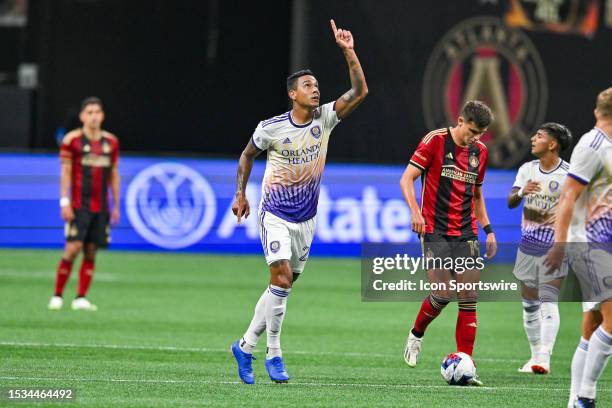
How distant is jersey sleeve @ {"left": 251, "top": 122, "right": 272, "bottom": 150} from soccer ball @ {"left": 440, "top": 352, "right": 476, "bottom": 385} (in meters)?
2.18

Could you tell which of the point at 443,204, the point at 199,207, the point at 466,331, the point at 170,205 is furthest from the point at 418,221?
the point at 199,207

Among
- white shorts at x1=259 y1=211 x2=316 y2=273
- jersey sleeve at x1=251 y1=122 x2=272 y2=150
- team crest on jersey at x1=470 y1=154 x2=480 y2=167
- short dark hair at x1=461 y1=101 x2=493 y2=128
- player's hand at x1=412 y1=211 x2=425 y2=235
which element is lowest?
white shorts at x1=259 y1=211 x2=316 y2=273

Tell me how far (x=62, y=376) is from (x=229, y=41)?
49.6ft

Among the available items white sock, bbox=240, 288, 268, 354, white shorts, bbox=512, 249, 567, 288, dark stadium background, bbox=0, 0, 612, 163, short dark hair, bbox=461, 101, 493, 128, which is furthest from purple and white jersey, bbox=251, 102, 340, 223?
dark stadium background, bbox=0, 0, 612, 163

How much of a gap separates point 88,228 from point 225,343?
3417 millimetres

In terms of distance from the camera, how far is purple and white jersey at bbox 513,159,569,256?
36.2 ft

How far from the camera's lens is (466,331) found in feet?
33.4

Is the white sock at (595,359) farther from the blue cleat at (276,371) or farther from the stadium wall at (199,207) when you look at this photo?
the stadium wall at (199,207)

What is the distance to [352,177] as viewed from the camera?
22031mm

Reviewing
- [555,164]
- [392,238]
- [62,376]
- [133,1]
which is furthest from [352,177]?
[62,376]

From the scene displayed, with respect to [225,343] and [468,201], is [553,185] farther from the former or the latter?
[225,343]

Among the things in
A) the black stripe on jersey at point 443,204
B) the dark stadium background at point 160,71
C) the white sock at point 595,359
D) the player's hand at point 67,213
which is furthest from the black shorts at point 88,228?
the dark stadium background at point 160,71

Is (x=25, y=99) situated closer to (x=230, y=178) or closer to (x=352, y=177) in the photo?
(x=230, y=178)

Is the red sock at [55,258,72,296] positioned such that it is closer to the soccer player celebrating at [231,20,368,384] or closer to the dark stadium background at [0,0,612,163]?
the soccer player celebrating at [231,20,368,384]
